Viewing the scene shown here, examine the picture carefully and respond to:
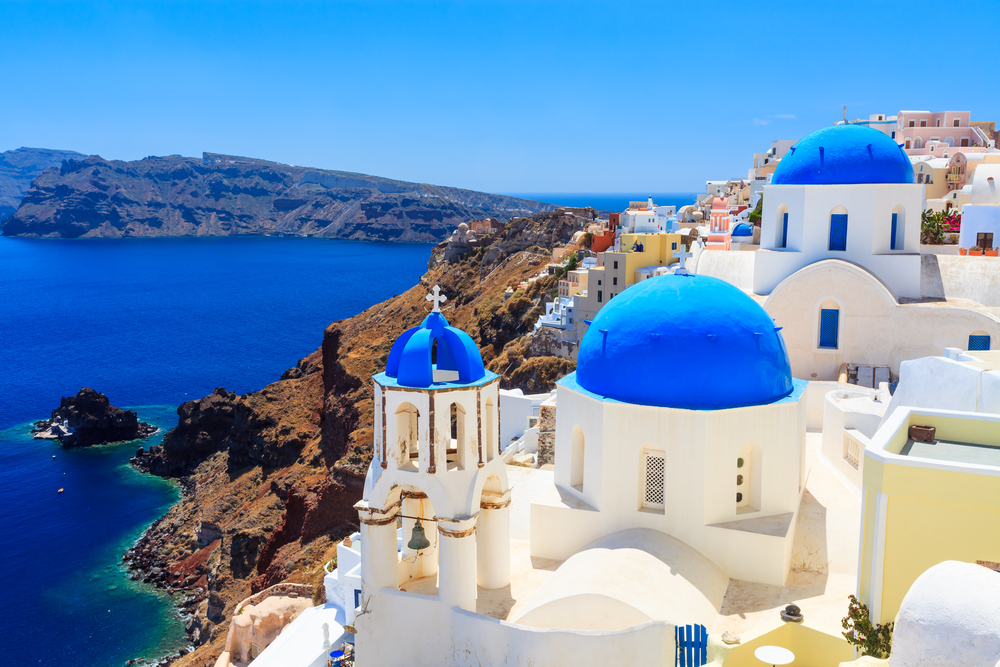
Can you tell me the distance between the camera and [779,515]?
12.5 m

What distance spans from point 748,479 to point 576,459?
9.30 ft

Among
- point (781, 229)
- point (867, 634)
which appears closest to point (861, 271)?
point (781, 229)

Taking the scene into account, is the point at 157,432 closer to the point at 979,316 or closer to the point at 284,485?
the point at 284,485

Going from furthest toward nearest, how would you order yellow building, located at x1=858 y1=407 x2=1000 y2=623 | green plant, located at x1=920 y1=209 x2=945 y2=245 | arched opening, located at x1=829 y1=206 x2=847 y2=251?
green plant, located at x1=920 y1=209 x2=945 y2=245 → arched opening, located at x1=829 y1=206 x2=847 y2=251 → yellow building, located at x1=858 y1=407 x2=1000 y2=623

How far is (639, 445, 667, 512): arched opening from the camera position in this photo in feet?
40.4

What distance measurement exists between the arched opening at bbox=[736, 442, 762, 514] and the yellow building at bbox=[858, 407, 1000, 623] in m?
3.45

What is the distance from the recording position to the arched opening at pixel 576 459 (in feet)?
43.9

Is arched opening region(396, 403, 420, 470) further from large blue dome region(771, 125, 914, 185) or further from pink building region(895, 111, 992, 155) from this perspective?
pink building region(895, 111, 992, 155)

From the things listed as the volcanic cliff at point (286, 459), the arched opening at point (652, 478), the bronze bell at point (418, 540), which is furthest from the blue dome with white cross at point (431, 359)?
the volcanic cliff at point (286, 459)

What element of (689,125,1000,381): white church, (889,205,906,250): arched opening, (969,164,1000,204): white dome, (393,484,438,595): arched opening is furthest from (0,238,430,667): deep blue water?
(969,164,1000,204): white dome

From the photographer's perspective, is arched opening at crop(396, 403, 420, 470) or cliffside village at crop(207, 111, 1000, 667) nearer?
cliffside village at crop(207, 111, 1000, 667)

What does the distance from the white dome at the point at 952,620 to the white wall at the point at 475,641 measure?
3.89 meters

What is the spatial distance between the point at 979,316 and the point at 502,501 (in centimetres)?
1418

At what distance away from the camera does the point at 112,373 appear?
72.6m
